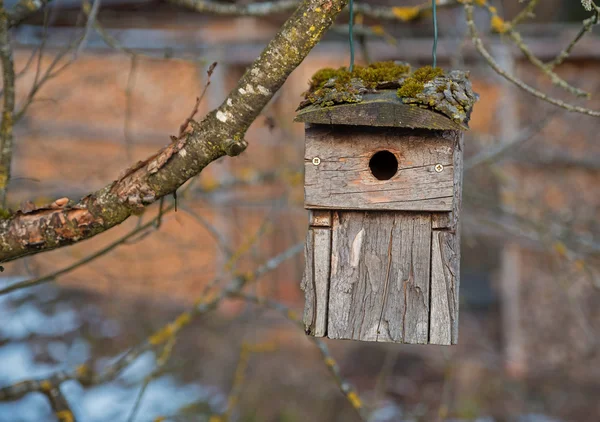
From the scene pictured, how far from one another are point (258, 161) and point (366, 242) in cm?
572

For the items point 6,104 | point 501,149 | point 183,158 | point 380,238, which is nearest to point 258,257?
point 501,149

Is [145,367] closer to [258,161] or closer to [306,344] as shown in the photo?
[306,344]

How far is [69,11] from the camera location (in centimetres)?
745

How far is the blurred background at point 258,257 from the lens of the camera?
584 centimetres

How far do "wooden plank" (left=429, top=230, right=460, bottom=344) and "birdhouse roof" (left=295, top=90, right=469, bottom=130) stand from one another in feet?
1.10

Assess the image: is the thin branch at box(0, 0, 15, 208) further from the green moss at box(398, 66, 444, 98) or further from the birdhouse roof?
the green moss at box(398, 66, 444, 98)

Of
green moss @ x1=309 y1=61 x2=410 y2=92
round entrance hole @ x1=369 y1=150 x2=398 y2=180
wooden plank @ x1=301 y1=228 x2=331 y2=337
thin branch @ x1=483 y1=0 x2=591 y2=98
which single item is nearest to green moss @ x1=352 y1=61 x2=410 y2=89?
green moss @ x1=309 y1=61 x2=410 y2=92

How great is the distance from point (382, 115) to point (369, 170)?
204 mm

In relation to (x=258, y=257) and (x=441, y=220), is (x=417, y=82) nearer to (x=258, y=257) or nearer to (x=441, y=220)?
(x=441, y=220)

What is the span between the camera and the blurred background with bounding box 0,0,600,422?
19.2ft

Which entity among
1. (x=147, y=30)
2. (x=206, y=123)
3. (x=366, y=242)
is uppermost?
(x=147, y=30)

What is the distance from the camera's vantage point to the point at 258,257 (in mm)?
5262

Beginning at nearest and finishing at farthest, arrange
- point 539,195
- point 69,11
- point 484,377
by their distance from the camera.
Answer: point 539,195 → point 484,377 → point 69,11

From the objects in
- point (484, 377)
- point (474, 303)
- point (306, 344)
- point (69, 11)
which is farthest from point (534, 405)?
point (69, 11)
